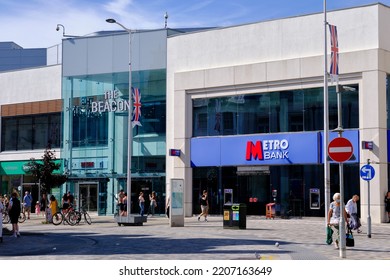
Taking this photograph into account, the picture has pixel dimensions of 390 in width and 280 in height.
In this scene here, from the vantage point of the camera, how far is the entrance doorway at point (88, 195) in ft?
167

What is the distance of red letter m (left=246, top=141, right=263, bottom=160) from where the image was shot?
42312mm

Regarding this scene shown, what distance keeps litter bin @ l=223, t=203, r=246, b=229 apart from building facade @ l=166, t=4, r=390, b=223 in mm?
8679

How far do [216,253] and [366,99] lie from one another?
21443mm

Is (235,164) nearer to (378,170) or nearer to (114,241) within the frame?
(378,170)

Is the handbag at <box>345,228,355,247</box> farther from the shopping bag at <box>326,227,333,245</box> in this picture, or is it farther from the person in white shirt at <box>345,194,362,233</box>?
the person in white shirt at <box>345,194,362,233</box>

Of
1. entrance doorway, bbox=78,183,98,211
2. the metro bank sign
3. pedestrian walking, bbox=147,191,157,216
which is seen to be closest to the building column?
the metro bank sign

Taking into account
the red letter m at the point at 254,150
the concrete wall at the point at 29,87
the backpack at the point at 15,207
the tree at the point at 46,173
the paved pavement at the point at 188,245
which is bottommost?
the paved pavement at the point at 188,245

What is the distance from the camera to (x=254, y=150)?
42.6 meters

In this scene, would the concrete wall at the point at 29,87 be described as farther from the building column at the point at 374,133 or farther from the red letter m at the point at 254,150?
the building column at the point at 374,133

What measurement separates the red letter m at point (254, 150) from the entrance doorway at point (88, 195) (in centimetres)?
1324

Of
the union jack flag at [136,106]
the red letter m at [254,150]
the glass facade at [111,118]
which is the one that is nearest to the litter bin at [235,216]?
the red letter m at [254,150]

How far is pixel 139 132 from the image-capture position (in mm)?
48156

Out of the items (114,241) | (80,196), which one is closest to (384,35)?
(114,241)

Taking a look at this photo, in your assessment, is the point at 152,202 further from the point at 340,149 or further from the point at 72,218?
the point at 340,149
